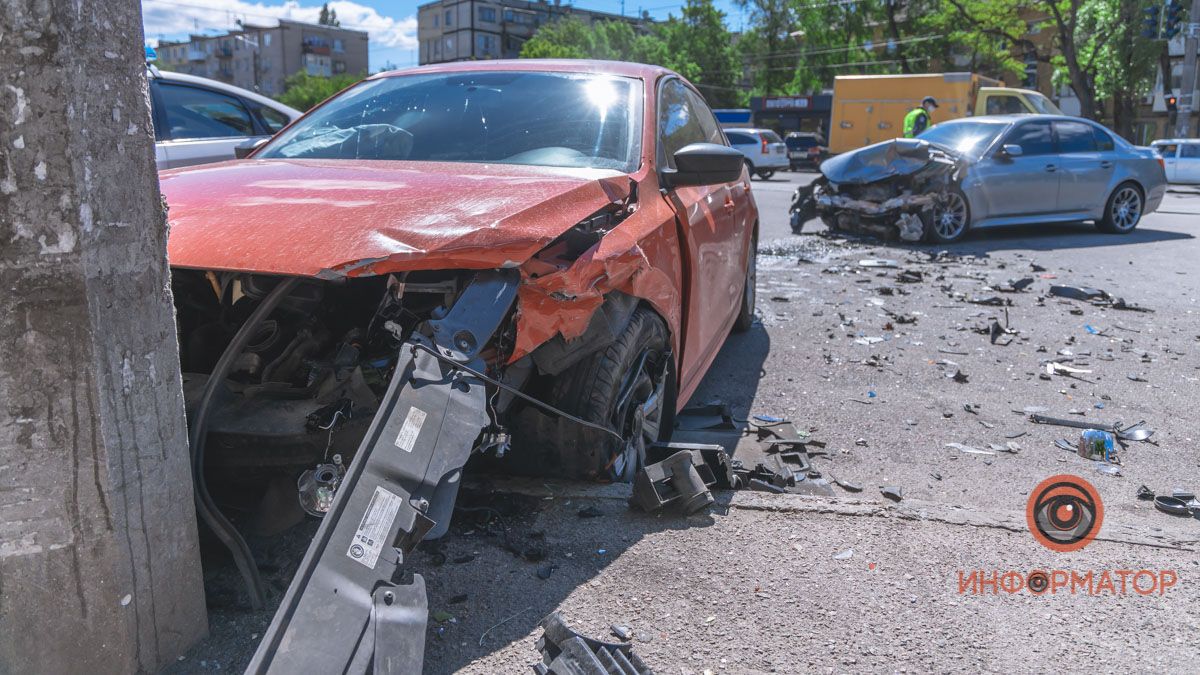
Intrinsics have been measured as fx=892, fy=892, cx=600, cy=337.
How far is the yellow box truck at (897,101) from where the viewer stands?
24047 mm

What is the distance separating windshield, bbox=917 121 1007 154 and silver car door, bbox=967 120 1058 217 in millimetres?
177

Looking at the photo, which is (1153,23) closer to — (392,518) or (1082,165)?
(1082,165)

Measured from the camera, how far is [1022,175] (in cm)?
1151

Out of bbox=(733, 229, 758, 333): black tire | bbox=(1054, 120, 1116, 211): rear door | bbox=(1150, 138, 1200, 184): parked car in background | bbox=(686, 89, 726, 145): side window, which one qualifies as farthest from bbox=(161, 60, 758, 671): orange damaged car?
bbox=(1150, 138, 1200, 184): parked car in background

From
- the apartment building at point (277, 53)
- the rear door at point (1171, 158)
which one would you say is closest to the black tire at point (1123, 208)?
the rear door at point (1171, 158)

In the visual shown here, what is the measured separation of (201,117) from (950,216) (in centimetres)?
870

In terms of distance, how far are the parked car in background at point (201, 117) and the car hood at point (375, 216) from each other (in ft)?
14.0

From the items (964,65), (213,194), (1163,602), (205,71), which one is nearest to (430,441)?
(213,194)

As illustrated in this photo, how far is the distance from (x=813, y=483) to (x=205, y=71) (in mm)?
142805

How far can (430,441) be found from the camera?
2.20m

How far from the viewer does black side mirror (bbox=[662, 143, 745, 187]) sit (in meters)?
3.75

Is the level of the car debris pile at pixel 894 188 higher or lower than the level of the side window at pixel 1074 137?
lower

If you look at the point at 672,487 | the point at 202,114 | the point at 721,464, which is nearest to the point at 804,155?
the point at 202,114

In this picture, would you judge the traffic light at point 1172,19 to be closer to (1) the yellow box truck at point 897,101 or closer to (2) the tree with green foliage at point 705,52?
(1) the yellow box truck at point 897,101
